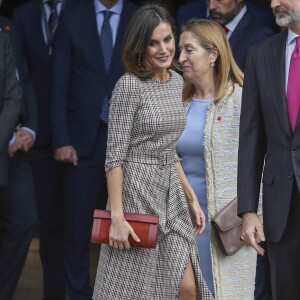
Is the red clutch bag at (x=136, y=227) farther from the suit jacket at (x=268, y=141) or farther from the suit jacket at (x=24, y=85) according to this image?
the suit jacket at (x=24, y=85)

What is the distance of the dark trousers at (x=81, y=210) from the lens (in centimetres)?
732

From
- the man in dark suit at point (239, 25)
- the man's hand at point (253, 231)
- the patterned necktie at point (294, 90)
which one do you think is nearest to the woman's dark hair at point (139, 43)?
the patterned necktie at point (294, 90)

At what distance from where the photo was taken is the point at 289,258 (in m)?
5.00

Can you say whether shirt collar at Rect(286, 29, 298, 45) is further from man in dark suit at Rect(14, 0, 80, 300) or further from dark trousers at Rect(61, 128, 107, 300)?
man in dark suit at Rect(14, 0, 80, 300)

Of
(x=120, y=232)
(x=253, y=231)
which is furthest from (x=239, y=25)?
(x=253, y=231)

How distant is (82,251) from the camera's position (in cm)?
739

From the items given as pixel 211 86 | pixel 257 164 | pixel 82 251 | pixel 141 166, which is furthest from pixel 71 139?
pixel 257 164

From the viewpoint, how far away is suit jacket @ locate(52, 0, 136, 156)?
7.27 meters

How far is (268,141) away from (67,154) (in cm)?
242

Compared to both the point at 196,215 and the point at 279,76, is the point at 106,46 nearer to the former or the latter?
the point at 196,215

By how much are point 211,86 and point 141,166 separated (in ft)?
3.67

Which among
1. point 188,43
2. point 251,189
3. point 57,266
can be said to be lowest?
point 57,266

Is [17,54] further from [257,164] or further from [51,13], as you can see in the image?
[257,164]

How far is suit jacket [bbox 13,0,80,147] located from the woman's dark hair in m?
2.14
